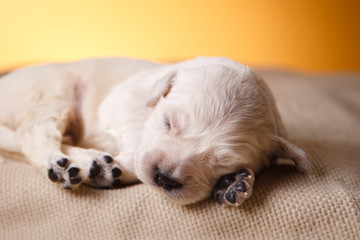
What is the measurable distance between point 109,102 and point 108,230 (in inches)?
29.8

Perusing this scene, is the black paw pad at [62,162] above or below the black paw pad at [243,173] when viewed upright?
below

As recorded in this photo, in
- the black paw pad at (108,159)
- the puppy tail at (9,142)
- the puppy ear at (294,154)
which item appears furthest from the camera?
the puppy tail at (9,142)

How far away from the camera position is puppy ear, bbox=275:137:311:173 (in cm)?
167

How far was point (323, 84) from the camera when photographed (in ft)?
13.8

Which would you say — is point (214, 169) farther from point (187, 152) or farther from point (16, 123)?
point (16, 123)

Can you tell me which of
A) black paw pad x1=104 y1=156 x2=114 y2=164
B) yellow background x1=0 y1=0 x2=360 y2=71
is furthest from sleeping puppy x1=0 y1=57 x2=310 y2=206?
yellow background x1=0 y1=0 x2=360 y2=71

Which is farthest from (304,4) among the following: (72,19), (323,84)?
(72,19)

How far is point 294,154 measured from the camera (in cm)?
170

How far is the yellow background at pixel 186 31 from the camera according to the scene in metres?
5.07

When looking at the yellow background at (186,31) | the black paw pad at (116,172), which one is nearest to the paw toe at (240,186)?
the black paw pad at (116,172)

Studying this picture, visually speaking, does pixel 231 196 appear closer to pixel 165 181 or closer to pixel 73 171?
pixel 165 181

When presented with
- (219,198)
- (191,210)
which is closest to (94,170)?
(191,210)

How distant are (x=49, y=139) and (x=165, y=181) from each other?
2.40 ft

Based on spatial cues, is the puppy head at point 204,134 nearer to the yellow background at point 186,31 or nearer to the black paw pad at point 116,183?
the black paw pad at point 116,183
